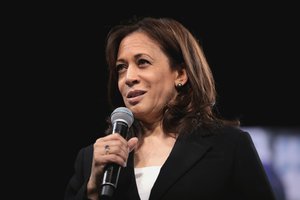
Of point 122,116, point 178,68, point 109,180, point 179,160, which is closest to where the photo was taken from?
point 109,180

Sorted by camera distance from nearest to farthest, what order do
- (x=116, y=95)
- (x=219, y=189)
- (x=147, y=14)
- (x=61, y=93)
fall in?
(x=219, y=189)
(x=116, y=95)
(x=147, y=14)
(x=61, y=93)

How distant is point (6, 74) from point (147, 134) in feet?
6.90

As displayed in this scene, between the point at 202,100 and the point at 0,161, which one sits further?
the point at 0,161

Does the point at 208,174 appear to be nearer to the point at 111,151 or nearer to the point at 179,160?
the point at 179,160

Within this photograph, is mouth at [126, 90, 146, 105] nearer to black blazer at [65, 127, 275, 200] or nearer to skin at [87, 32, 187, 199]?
skin at [87, 32, 187, 199]

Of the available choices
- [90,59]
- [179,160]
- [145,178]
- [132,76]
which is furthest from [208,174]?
[90,59]

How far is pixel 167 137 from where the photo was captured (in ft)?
5.84

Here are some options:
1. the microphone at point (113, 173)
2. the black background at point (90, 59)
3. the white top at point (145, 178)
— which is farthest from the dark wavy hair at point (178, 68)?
the black background at point (90, 59)

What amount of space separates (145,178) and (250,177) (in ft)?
1.16

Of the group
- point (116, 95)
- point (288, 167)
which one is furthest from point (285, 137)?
point (116, 95)

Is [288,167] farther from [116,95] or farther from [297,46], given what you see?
[116,95]

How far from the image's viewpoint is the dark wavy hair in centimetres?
179

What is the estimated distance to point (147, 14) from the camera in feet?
11.4

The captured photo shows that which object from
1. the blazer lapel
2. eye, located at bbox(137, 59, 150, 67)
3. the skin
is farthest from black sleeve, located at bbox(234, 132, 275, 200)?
eye, located at bbox(137, 59, 150, 67)
